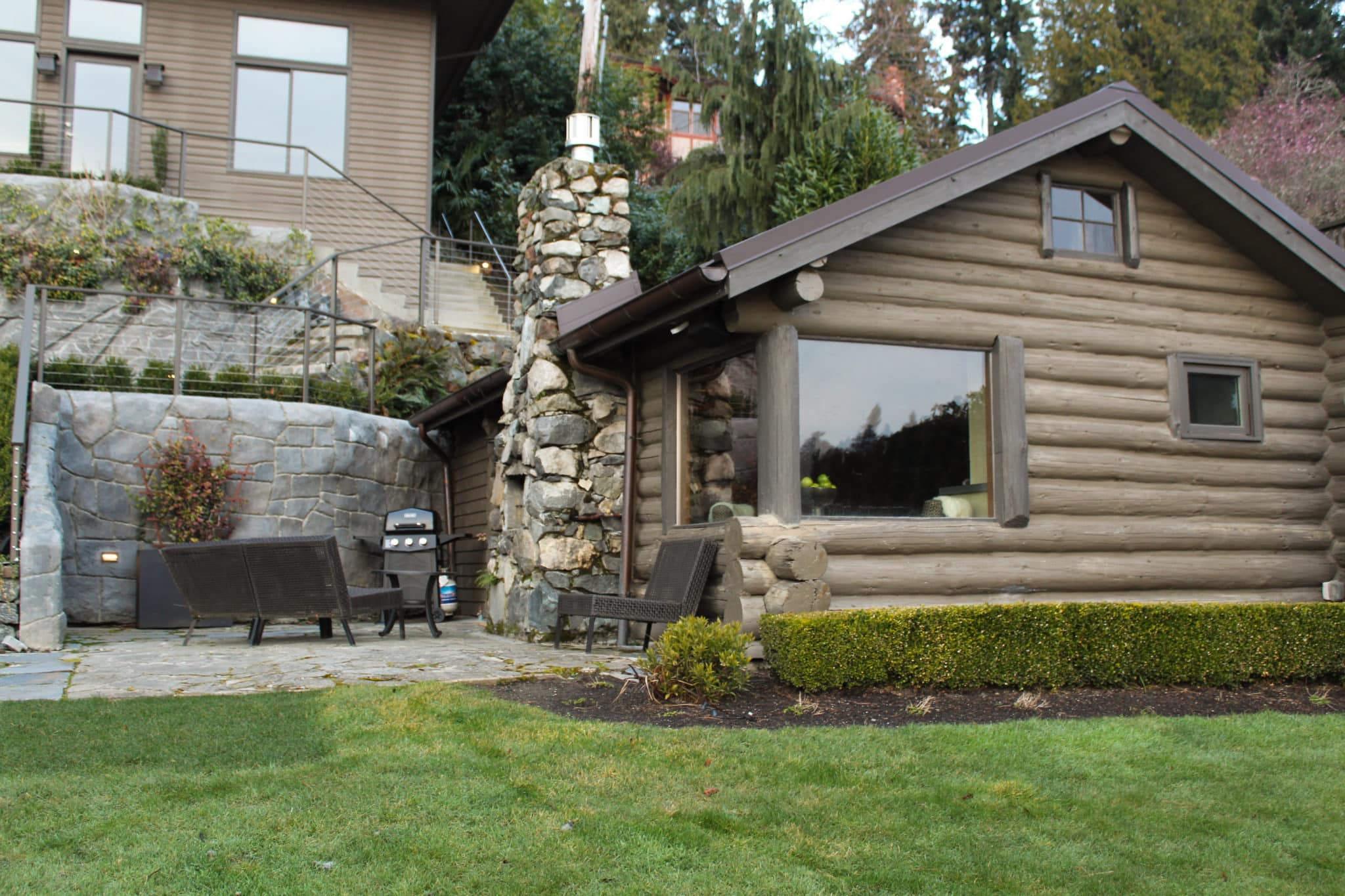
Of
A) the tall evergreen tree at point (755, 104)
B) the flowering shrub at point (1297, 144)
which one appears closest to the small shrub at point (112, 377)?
the tall evergreen tree at point (755, 104)

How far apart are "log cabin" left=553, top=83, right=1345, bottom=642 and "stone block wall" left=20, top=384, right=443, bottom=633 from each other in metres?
4.76

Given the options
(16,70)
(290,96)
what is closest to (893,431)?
A: (290,96)

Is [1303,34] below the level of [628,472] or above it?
above

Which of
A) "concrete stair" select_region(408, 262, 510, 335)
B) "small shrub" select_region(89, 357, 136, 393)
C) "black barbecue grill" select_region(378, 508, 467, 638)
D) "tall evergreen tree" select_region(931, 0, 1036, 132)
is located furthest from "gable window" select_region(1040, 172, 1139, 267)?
"tall evergreen tree" select_region(931, 0, 1036, 132)

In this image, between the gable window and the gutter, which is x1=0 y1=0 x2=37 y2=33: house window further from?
the gable window

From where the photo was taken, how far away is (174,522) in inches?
497

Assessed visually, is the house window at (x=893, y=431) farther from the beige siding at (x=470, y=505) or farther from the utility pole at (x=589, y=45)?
the utility pole at (x=589, y=45)

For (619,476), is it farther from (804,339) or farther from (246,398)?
(246,398)

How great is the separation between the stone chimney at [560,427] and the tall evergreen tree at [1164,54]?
20724 mm

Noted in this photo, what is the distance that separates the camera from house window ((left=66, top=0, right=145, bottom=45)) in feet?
64.1

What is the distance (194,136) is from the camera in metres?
19.3

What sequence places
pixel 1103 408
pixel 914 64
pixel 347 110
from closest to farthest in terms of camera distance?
pixel 1103 408
pixel 347 110
pixel 914 64

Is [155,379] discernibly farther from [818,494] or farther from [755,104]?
[755,104]

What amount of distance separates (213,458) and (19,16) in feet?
37.2
